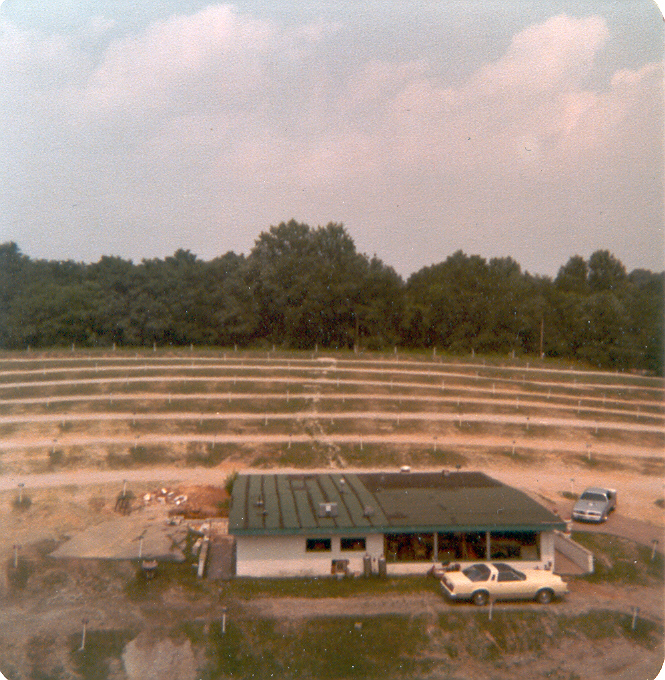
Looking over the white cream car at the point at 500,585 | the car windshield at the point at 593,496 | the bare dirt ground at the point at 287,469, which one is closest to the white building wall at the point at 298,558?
the white cream car at the point at 500,585

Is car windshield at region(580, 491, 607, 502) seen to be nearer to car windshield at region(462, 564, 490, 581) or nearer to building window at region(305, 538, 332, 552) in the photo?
car windshield at region(462, 564, 490, 581)

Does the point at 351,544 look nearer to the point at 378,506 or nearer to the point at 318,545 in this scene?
the point at 318,545

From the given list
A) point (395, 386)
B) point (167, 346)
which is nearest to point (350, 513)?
point (395, 386)

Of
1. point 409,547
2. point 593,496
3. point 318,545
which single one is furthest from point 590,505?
point 318,545

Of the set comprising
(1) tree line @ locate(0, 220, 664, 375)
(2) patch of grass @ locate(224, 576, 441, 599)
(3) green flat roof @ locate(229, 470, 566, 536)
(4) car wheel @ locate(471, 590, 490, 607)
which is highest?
(1) tree line @ locate(0, 220, 664, 375)

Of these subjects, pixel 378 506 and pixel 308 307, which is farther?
pixel 308 307

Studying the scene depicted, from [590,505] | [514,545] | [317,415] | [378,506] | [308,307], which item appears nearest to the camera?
[514,545]

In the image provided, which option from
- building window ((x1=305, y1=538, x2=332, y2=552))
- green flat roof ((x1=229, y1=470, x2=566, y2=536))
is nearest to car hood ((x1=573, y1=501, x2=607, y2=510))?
green flat roof ((x1=229, y1=470, x2=566, y2=536))
